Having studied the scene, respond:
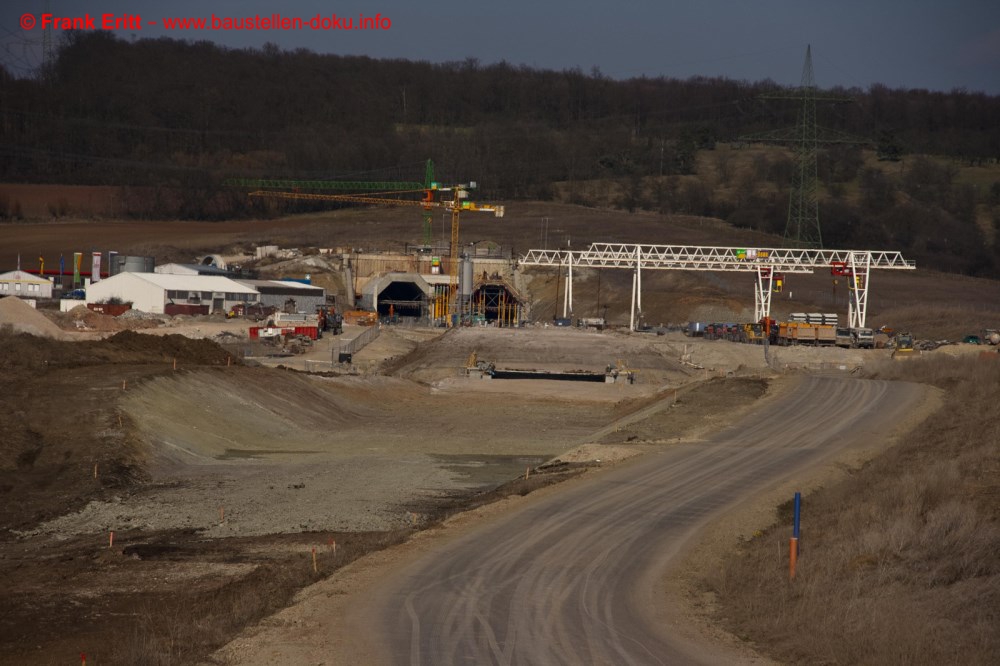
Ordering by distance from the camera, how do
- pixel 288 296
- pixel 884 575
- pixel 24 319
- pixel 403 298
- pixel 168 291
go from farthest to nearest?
pixel 403 298 → pixel 288 296 → pixel 168 291 → pixel 24 319 → pixel 884 575

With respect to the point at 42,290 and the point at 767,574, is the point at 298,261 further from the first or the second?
the point at 767,574

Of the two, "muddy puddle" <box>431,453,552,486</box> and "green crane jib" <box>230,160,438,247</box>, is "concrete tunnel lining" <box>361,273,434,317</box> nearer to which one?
"green crane jib" <box>230,160,438,247</box>

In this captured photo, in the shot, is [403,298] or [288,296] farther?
[403,298]

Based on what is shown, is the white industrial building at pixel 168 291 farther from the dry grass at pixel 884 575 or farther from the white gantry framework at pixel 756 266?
the dry grass at pixel 884 575

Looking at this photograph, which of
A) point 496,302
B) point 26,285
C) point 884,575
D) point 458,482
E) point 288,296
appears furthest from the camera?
point 496,302

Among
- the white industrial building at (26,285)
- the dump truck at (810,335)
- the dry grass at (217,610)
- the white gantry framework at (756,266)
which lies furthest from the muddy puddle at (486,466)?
the white industrial building at (26,285)

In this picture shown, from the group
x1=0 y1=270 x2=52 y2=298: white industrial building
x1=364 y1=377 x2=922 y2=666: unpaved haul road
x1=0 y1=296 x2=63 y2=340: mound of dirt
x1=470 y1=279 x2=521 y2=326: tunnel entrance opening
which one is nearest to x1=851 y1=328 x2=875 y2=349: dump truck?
x1=470 y1=279 x2=521 y2=326: tunnel entrance opening

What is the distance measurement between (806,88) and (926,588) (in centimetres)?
10536

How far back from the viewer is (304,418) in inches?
1969

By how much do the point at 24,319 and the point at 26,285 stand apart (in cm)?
3596

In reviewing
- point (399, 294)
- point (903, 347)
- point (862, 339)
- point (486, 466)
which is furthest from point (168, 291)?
point (486, 466)

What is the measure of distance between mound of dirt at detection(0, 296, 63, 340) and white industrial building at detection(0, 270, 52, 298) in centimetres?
3135

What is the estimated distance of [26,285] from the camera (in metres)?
102

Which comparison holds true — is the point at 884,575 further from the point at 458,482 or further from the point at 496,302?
the point at 496,302
